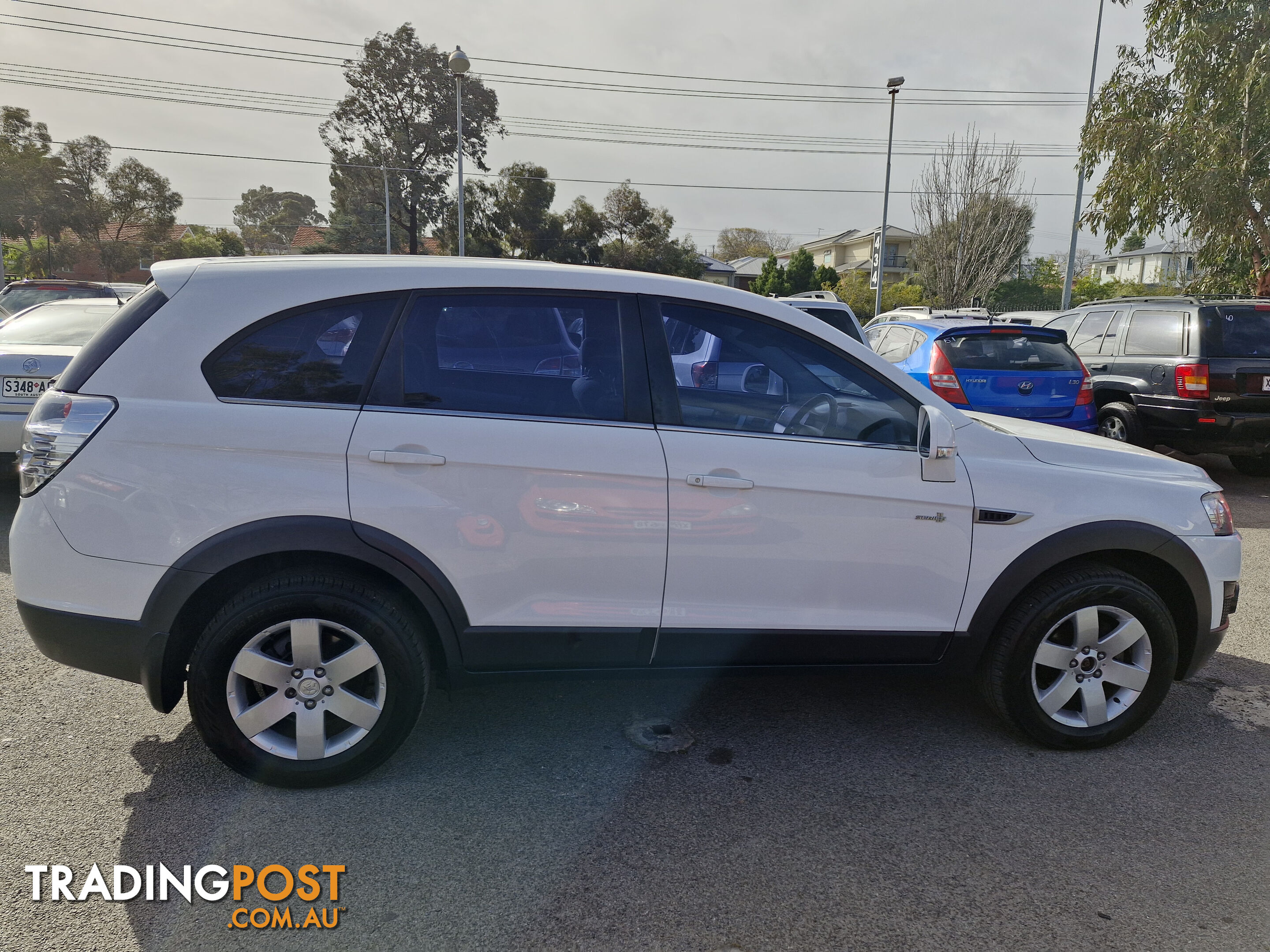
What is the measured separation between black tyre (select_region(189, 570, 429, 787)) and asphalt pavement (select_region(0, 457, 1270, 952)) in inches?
6.4

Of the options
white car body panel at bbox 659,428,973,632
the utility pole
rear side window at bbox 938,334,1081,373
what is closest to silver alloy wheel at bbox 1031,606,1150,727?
white car body panel at bbox 659,428,973,632

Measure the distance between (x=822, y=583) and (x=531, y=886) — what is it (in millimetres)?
1361

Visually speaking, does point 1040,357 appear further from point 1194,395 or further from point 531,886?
point 531,886

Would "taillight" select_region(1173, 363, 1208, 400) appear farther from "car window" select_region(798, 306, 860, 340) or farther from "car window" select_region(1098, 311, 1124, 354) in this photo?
"car window" select_region(798, 306, 860, 340)

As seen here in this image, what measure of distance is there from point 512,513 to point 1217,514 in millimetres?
2678

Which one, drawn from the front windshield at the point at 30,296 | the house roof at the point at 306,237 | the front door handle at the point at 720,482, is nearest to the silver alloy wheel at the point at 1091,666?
the front door handle at the point at 720,482

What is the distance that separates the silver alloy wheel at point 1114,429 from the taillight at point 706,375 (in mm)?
6940

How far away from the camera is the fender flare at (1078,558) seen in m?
3.12

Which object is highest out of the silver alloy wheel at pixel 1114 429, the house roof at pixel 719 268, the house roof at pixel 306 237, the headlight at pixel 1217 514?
the house roof at pixel 306 237

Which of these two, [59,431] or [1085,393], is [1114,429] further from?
[59,431]

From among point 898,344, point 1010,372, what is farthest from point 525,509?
point 898,344

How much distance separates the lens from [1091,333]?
9633mm

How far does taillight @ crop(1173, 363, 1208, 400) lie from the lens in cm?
784

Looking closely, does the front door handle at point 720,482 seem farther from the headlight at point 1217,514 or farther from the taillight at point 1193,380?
the taillight at point 1193,380
